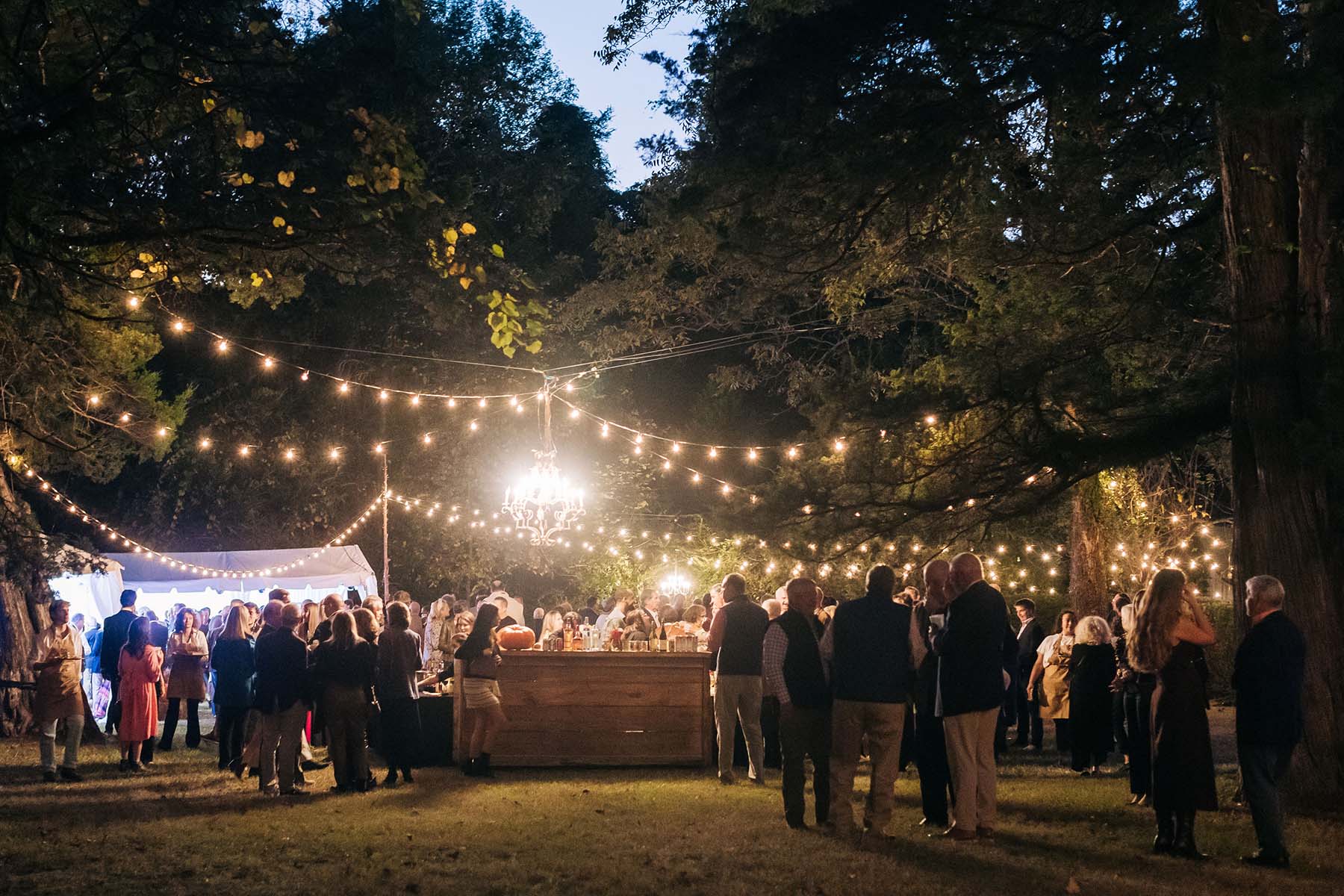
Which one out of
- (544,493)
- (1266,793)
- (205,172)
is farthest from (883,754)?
(544,493)

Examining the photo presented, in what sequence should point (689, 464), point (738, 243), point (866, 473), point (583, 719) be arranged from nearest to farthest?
point (738, 243) → point (866, 473) → point (583, 719) → point (689, 464)

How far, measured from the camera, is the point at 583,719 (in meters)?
12.8

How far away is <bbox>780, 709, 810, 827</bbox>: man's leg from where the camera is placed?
9023 mm

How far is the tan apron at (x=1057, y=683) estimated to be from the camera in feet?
44.5

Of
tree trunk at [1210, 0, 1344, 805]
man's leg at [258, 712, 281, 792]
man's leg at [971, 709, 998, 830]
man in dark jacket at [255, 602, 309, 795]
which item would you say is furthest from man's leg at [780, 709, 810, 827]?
man's leg at [258, 712, 281, 792]

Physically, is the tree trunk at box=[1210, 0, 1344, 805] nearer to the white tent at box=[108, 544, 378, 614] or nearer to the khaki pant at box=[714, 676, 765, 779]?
the khaki pant at box=[714, 676, 765, 779]

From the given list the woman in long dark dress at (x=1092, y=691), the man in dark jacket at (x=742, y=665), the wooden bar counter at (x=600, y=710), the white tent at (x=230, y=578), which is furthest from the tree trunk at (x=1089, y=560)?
the white tent at (x=230, y=578)

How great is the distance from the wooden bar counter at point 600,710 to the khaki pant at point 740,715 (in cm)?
107

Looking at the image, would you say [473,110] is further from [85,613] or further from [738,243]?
[738,243]

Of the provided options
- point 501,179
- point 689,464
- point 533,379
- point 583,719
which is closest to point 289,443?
point 533,379

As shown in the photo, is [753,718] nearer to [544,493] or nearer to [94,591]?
[544,493]

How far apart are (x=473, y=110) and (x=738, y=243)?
23380 millimetres

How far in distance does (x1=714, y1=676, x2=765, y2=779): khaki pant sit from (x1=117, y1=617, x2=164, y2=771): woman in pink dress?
19.0 feet

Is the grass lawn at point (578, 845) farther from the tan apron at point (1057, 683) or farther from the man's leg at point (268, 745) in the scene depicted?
the tan apron at point (1057, 683)
